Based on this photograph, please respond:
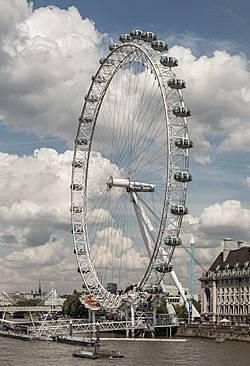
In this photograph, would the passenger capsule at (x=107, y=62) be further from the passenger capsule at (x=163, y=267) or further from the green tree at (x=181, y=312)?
the green tree at (x=181, y=312)

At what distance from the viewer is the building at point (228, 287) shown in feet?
285

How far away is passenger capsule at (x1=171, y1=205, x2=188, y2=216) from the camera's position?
60.8m

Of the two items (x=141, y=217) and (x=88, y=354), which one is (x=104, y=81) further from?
(x=88, y=354)

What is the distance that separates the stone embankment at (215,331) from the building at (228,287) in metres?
9.39

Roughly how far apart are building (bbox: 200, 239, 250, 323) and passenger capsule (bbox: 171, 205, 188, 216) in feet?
86.7

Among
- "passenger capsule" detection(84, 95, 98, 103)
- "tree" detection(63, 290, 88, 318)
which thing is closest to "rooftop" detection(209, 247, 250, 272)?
"passenger capsule" detection(84, 95, 98, 103)

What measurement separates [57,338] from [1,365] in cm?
2392

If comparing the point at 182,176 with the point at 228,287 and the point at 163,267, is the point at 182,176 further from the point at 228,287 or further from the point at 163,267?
the point at 228,287

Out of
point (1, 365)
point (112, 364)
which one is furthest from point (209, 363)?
point (1, 365)

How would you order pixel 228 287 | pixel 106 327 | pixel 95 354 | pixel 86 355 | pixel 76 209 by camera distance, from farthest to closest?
1. pixel 228 287
2. pixel 76 209
3. pixel 106 327
4. pixel 95 354
5. pixel 86 355

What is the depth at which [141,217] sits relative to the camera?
71.1 meters

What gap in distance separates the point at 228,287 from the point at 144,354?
40305 mm

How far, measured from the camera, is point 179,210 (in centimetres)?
6072

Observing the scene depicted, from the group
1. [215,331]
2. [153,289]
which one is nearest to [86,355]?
[153,289]
